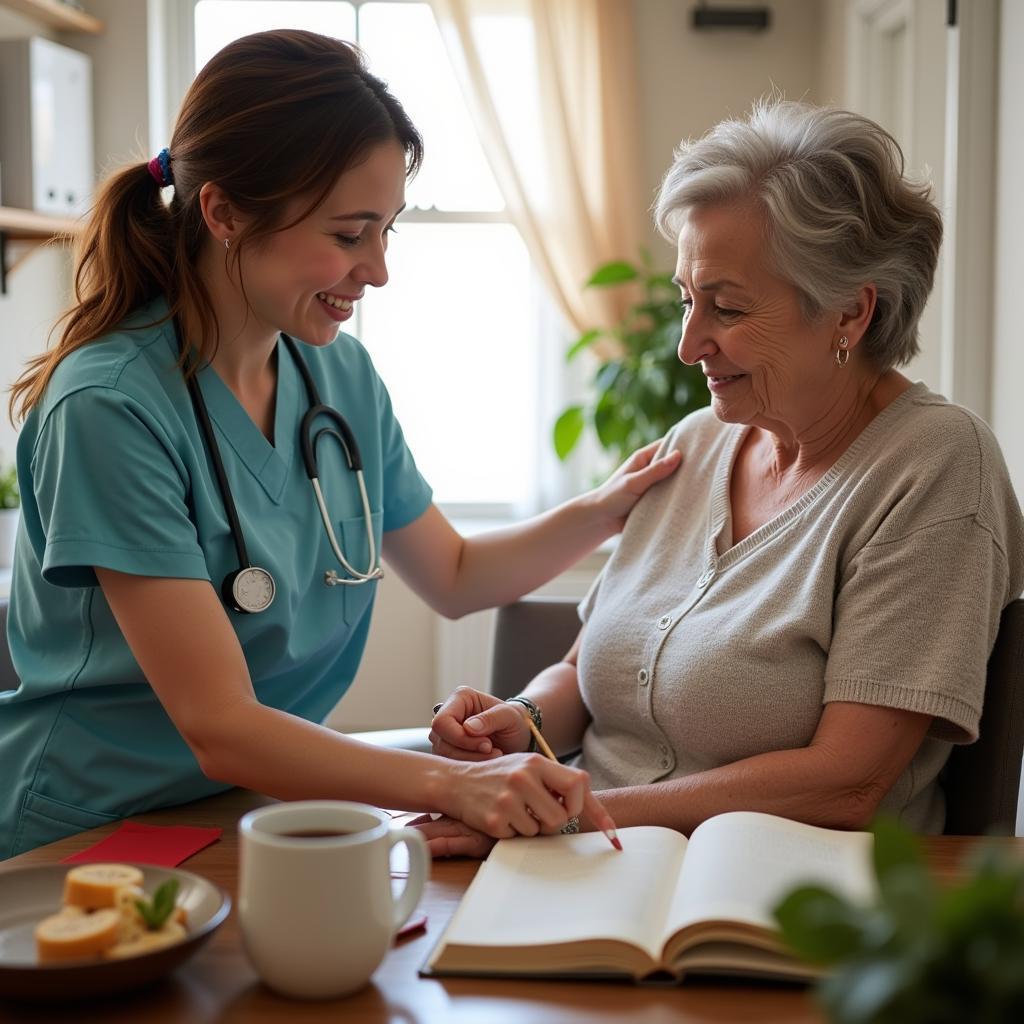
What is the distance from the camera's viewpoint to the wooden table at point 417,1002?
816 mm

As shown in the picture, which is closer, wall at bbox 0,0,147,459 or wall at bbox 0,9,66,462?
wall at bbox 0,9,66,462

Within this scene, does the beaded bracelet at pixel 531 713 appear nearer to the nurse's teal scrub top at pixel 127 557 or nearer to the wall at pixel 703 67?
the nurse's teal scrub top at pixel 127 557

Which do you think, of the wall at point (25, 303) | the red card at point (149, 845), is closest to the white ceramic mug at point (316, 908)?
the red card at point (149, 845)

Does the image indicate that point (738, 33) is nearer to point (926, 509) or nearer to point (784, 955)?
point (926, 509)

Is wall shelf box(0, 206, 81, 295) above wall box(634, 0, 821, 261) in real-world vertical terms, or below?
below

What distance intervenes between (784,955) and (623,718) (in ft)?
2.29

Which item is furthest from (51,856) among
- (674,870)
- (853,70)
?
(853,70)

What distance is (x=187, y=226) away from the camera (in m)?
1.52

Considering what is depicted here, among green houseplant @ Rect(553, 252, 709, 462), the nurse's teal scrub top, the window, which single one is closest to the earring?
the nurse's teal scrub top

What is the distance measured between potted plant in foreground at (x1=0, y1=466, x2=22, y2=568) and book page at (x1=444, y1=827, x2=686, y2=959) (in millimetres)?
2427

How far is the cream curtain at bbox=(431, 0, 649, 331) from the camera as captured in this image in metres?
4.07

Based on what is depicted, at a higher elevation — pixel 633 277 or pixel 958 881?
pixel 633 277

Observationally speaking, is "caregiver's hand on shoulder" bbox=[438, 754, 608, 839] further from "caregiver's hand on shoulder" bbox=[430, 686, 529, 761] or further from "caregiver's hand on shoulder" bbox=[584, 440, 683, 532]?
"caregiver's hand on shoulder" bbox=[584, 440, 683, 532]

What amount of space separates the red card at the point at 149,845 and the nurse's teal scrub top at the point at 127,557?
0.59ft
